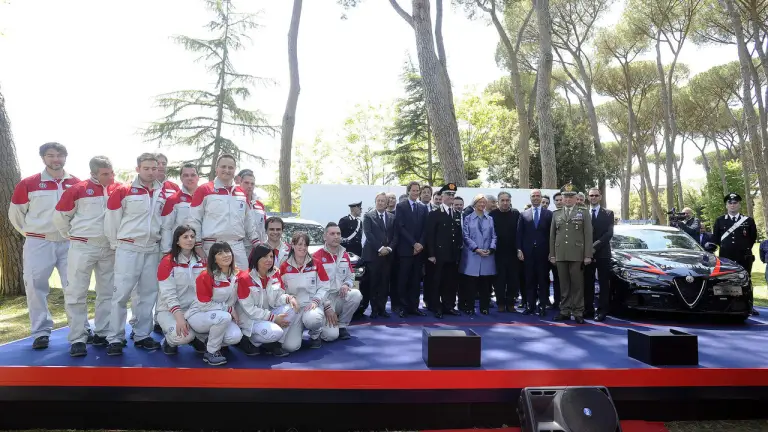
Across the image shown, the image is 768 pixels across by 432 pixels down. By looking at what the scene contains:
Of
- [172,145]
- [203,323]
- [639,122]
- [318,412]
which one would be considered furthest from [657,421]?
[639,122]

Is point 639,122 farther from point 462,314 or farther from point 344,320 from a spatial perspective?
point 344,320

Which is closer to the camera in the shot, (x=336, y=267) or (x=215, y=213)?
(x=215, y=213)

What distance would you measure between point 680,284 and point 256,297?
4450 millimetres

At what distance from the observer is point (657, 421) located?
3514 millimetres

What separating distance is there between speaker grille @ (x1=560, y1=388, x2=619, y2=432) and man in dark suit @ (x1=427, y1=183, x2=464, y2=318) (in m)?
2.80

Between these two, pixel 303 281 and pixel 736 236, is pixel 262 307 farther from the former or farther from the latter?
pixel 736 236

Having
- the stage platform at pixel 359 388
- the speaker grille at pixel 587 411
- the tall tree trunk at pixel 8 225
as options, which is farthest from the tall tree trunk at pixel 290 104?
the speaker grille at pixel 587 411

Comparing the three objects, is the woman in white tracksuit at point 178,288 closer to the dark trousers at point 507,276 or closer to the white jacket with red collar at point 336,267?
the white jacket with red collar at point 336,267

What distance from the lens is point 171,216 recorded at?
4246mm

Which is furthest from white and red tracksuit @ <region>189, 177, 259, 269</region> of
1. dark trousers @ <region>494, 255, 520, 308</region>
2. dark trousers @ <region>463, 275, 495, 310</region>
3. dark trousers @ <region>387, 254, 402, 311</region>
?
dark trousers @ <region>494, 255, 520, 308</region>

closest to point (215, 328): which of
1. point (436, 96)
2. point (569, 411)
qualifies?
point (569, 411)

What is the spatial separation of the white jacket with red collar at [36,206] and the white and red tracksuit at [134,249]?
59 centimetres

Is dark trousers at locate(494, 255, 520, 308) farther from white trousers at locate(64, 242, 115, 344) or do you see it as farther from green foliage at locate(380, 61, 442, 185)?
green foliage at locate(380, 61, 442, 185)

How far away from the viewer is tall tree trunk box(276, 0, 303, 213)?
12469 mm
